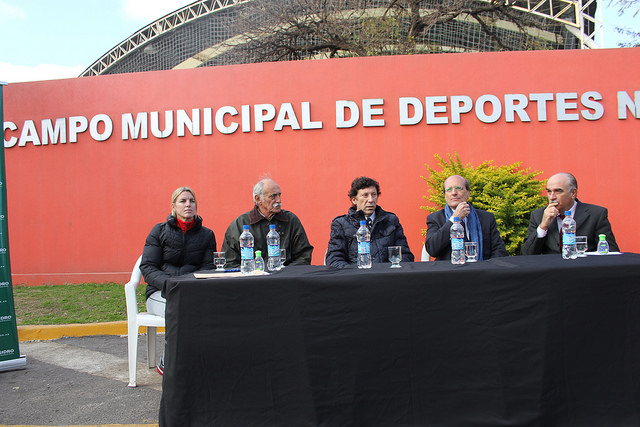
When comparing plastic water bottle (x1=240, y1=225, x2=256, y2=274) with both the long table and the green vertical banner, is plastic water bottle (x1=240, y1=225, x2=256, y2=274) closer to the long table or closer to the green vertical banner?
the long table

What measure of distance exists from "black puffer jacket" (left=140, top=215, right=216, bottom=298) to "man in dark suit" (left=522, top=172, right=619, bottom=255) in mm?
2511

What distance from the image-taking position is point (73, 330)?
516 centimetres

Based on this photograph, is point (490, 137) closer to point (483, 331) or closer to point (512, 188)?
point (512, 188)

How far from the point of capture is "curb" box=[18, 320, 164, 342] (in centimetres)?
511

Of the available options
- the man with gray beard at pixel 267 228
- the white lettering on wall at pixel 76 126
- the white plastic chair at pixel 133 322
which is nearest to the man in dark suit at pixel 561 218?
the man with gray beard at pixel 267 228

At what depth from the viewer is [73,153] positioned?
24.7 ft

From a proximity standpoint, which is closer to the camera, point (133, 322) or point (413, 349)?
point (413, 349)

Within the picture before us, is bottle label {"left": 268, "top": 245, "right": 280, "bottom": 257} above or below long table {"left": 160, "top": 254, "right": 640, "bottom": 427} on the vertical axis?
above

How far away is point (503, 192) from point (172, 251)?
4.02m

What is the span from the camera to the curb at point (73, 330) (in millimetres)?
5113

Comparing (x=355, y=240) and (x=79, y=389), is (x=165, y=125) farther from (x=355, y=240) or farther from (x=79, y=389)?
(x=355, y=240)

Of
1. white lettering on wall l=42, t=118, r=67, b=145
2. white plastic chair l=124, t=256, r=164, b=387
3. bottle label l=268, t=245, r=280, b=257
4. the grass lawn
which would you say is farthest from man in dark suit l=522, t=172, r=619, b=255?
white lettering on wall l=42, t=118, r=67, b=145

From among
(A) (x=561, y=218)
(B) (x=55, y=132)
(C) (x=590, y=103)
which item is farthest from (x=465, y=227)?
(B) (x=55, y=132)

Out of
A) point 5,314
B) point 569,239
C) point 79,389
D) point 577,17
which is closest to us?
point 569,239
